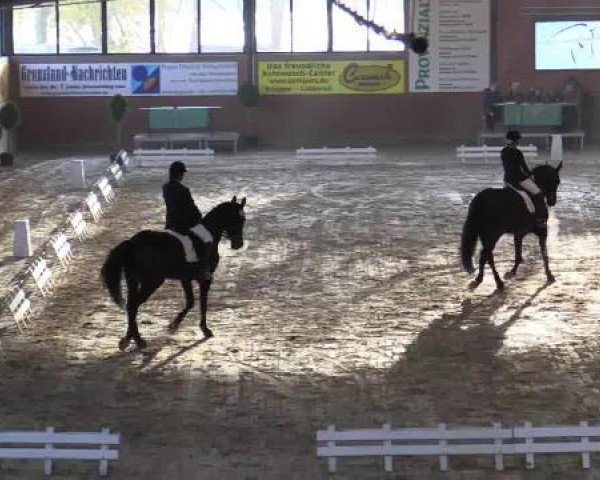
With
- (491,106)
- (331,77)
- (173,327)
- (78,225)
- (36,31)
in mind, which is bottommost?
(173,327)

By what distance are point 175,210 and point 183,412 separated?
9.14 feet

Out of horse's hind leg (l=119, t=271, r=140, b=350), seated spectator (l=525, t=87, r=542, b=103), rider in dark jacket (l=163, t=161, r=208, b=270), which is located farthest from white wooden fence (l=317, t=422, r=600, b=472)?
seated spectator (l=525, t=87, r=542, b=103)

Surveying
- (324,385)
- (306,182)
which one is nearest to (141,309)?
(324,385)

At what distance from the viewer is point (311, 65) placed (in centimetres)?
3347

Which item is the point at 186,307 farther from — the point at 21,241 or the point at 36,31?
the point at 36,31

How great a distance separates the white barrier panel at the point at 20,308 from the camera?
13.7 metres

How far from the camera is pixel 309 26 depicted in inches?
1323

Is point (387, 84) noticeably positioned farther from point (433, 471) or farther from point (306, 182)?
point (433, 471)

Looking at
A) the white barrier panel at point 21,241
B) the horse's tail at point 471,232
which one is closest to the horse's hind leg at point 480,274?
the horse's tail at point 471,232

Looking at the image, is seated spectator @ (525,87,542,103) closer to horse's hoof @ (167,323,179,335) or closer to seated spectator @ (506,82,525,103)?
seated spectator @ (506,82,525,103)

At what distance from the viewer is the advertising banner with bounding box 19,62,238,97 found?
33469mm

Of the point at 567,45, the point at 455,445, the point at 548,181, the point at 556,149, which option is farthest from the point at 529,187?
the point at 567,45

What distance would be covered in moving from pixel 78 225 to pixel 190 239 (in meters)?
6.87

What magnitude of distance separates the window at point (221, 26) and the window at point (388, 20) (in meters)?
3.35
